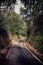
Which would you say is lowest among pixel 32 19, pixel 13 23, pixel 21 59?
pixel 13 23

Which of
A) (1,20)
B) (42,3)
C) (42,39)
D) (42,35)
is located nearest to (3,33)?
(1,20)

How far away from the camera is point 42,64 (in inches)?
835

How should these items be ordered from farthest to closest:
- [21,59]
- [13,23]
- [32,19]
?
[13,23] → [32,19] → [21,59]

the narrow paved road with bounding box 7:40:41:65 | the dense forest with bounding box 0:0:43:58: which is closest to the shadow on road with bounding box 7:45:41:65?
the narrow paved road with bounding box 7:40:41:65

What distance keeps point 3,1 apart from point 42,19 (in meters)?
20.1

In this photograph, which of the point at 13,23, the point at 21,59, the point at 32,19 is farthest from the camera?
the point at 13,23

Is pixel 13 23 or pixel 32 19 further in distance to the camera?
pixel 13 23

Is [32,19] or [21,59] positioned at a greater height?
[21,59]

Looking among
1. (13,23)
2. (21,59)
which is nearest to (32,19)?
(13,23)

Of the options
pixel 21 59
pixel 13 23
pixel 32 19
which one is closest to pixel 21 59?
pixel 21 59

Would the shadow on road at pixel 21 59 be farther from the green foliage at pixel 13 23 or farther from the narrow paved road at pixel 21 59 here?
the green foliage at pixel 13 23

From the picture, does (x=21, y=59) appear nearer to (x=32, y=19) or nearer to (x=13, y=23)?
(x=32, y=19)

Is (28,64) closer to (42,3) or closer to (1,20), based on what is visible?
(42,3)

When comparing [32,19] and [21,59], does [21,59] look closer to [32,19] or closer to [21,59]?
[21,59]
